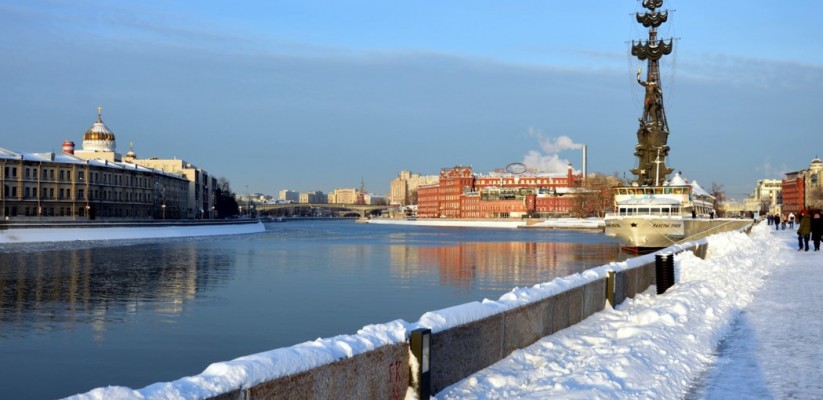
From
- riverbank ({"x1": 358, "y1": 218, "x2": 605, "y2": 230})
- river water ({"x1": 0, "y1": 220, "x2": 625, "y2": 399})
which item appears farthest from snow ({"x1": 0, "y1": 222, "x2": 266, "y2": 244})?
riverbank ({"x1": 358, "y1": 218, "x2": 605, "y2": 230})

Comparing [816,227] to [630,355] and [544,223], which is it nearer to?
[630,355]

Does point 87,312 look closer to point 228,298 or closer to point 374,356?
point 228,298

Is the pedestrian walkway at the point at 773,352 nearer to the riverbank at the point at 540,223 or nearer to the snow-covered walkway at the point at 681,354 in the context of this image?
the snow-covered walkway at the point at 681,354

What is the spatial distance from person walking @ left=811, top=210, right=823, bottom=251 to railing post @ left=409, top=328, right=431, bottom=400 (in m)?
32.9

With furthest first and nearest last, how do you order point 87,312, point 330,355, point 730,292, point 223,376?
1. point 87,312
2. point 730,292
3. point 330,355
4. point 223,376

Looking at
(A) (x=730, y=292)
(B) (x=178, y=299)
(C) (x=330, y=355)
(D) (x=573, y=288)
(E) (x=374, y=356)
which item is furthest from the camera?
(B) (x=178, y=299)

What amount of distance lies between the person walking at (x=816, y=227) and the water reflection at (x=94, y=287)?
2644 centimetres

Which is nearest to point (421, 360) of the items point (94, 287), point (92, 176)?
point (94, 287)

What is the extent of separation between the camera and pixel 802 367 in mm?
11008

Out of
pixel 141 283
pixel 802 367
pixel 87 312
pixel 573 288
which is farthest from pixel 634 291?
pixel 141 283

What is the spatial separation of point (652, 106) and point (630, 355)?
8560 cm

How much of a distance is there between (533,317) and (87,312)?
1421 cm

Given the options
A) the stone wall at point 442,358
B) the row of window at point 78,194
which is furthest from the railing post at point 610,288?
the row of window at point 78,194

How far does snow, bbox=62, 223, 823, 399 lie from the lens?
6426 millimetres
